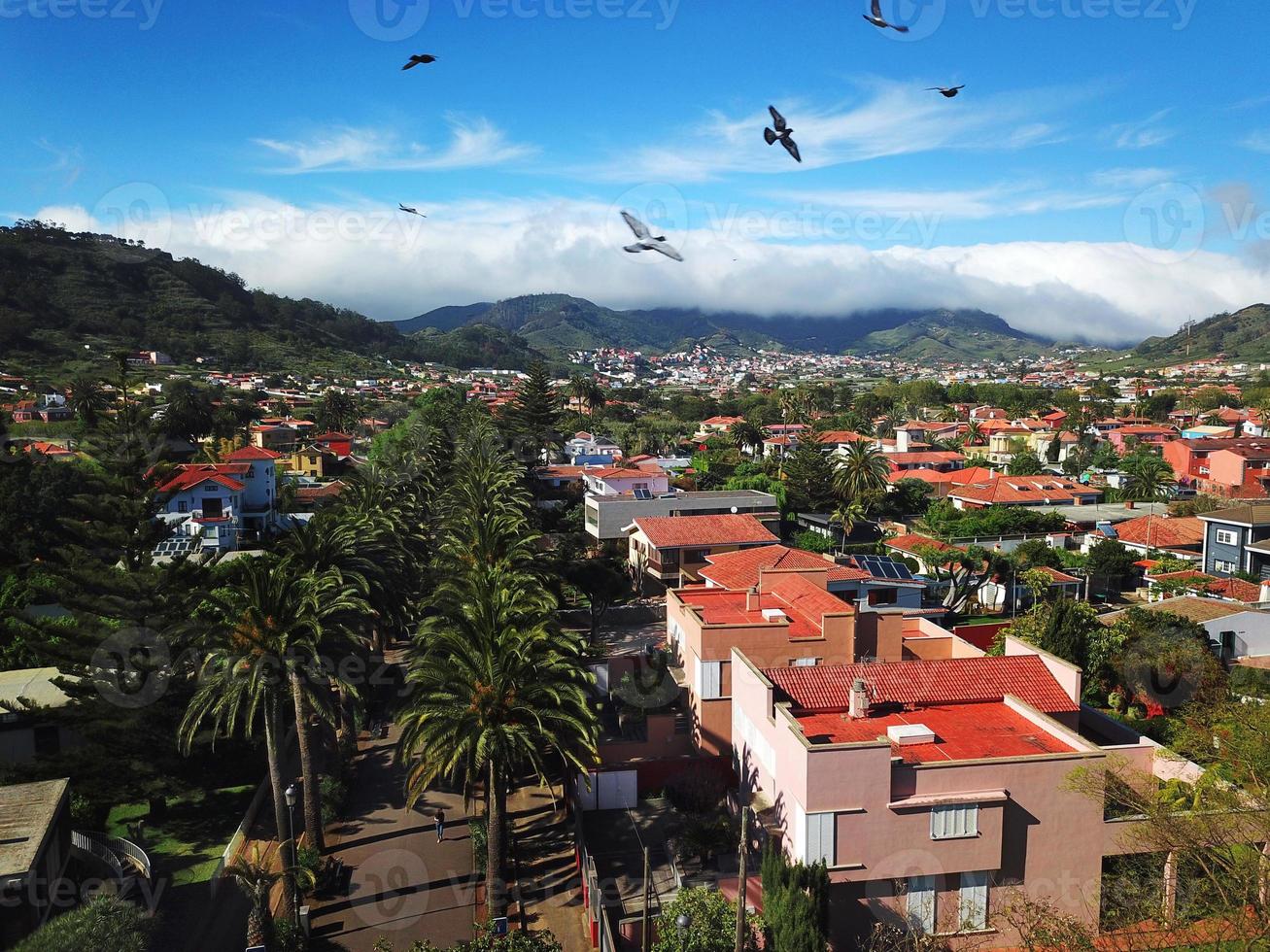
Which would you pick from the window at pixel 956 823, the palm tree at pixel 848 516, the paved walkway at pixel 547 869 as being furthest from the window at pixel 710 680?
the palm tree at pixel 848 516

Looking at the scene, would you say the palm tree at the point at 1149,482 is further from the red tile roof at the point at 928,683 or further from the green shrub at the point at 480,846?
the green shrub at the point at 480,846

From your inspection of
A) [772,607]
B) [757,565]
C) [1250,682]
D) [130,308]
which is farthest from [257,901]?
[130,308]

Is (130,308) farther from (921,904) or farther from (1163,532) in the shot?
(921,904)

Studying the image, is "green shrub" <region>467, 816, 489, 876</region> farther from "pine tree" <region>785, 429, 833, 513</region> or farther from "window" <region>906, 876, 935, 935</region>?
"pine tree" <region>785, 429, 833, 513</region>

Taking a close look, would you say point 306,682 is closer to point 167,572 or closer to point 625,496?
point 167,572

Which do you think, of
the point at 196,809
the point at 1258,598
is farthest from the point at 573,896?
the point at 1258,598

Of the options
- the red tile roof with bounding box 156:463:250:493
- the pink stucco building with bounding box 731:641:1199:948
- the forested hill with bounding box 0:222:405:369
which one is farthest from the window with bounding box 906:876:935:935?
the forested hill with bounding box 0:222:405:369
